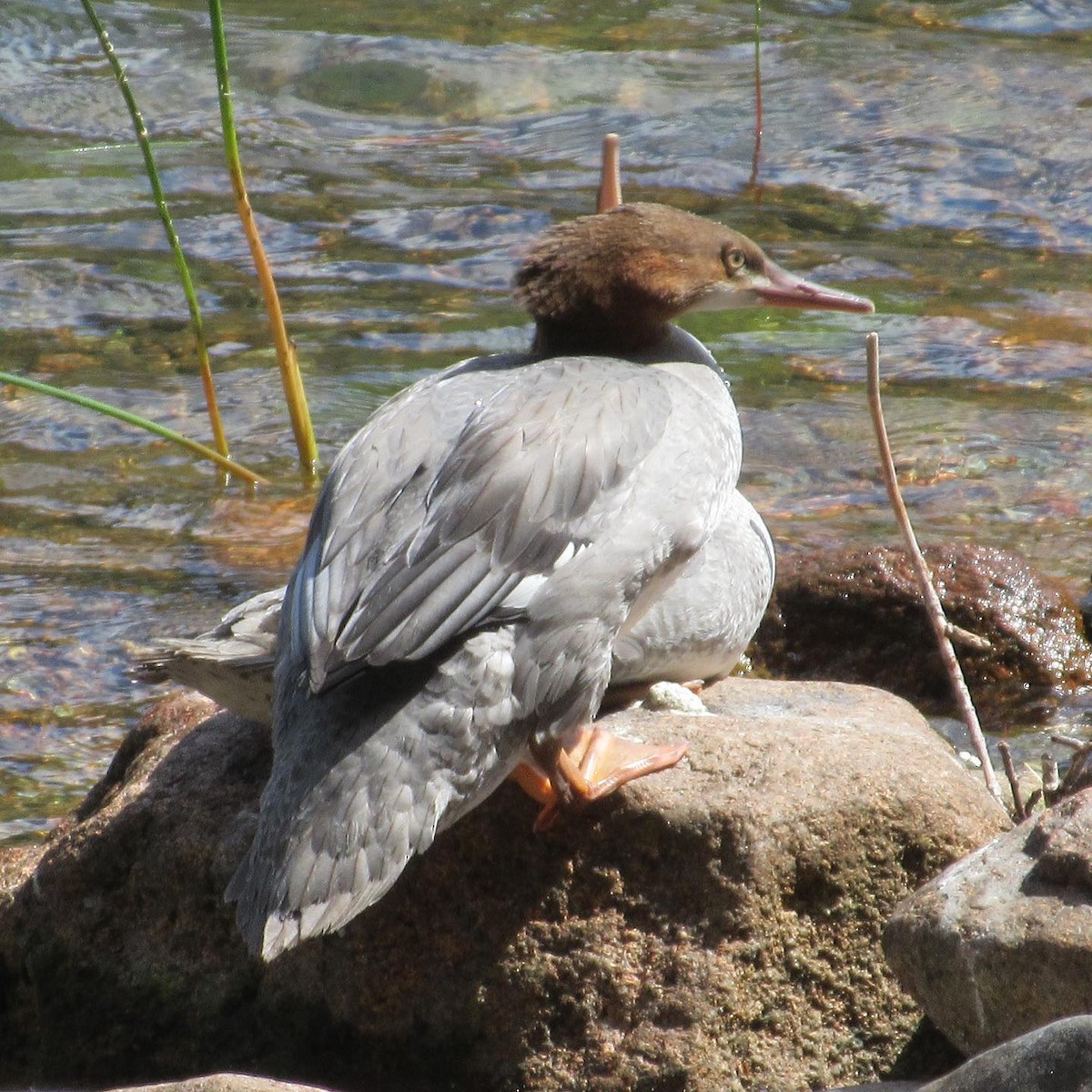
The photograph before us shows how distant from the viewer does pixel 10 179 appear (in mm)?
9680

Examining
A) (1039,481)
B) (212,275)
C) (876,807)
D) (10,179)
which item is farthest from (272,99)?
(876,807)

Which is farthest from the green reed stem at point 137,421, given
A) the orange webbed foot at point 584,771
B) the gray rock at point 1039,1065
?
the gray rock at point 1039,1065

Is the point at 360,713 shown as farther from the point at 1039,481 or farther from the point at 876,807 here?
the point at 1039,481

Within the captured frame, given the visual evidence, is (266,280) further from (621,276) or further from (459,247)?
(459,247)

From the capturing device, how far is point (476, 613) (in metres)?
3.07

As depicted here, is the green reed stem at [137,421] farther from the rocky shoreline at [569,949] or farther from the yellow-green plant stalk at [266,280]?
the rocky shoreline at [569,949]

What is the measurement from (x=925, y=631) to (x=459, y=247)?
15.1ft

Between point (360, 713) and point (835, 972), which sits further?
point (835, 972)

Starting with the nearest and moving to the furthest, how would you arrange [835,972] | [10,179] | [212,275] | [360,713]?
[360,713], [835,972], [212,275], [10,179]

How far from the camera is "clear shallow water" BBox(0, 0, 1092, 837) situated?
6.24 meters

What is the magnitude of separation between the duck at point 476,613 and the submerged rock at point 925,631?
1020mm

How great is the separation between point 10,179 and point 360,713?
25.1 feet

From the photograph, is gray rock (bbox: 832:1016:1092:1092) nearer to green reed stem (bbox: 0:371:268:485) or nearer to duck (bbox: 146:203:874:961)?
duck (bbox: 146:203:874:961)

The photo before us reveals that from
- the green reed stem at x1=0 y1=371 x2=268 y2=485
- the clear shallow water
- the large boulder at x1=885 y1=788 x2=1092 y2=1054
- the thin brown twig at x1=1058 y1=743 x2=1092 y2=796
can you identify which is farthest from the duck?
the clear shallow water
